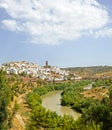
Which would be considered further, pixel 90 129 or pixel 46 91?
pixel 46 91

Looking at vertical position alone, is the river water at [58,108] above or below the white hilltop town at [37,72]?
below

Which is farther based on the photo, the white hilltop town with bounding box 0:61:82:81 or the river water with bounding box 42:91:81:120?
the white hilltop town with bounding box 0:61:82:81

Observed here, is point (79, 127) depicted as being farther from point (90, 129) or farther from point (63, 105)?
point (63, 105)

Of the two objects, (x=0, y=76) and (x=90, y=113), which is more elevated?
(x=0, y=76)

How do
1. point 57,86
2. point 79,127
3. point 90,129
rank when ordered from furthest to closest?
1. point 57,86
2. point 79,127
3. point 90,129

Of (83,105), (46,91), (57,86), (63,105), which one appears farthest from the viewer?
(57,86)

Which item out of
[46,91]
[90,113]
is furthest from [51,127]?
[46,91]

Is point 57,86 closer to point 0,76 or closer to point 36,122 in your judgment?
point 0,76

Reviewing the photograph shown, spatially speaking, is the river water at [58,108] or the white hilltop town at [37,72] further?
the white hilltop town at [37,72]

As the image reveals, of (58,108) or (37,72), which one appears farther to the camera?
(37,72)

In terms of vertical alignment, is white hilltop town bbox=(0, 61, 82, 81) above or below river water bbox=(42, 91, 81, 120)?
above

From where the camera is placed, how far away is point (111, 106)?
32844 millimetres

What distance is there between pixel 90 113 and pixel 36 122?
6.40m

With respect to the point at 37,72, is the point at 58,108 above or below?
below
